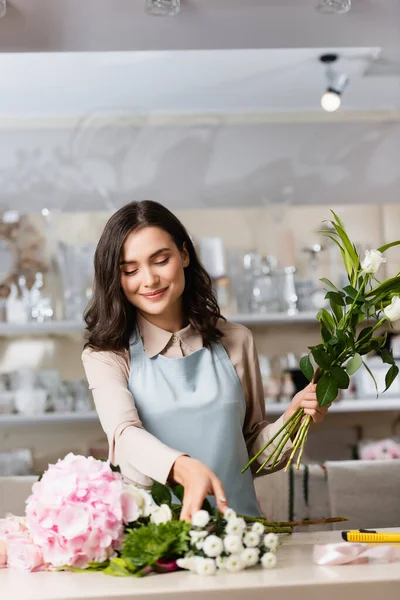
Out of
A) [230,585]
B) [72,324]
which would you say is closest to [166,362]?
[230,585]

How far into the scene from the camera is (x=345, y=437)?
15.4 feet

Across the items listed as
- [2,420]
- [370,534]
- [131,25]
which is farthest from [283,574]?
[2,420]

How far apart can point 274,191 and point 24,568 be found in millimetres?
3647

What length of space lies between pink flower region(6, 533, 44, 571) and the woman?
11.7 inches

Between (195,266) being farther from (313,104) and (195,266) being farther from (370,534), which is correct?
(313,104)

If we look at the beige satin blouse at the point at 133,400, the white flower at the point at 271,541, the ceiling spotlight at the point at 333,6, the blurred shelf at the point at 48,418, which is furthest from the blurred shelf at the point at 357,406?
the white flower at the point at 271,541

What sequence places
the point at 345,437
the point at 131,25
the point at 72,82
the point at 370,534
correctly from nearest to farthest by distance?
the point at 370,534
the point at 131,25
the point at 72,82
the point at 345,437

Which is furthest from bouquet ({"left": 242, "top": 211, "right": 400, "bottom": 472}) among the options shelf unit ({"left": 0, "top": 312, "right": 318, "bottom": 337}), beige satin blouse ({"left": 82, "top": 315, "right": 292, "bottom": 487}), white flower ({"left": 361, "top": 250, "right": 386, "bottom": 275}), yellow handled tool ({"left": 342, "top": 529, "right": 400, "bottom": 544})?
shelf unit ({"left": 0, "top": 312, "right": 318, "bottom": 337})

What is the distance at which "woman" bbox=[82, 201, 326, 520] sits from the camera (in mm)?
1734

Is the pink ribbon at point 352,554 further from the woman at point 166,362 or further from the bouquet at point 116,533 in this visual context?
the woman at point 166,362

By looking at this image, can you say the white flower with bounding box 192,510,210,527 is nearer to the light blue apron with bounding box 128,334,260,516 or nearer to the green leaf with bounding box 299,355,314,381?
the green leaf with bounding box 299,355,314,381

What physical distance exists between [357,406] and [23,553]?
10.8 ft

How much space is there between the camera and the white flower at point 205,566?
4.09 feet

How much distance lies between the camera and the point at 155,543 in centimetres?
129
